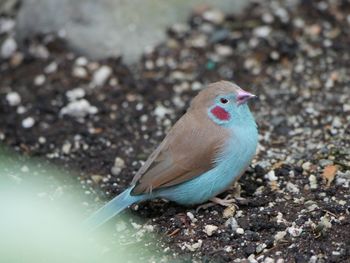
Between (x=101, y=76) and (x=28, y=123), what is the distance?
0.78m

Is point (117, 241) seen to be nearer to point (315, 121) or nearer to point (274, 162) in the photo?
point (274, 162)

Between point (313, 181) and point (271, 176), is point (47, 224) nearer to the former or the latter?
point (271, 176)

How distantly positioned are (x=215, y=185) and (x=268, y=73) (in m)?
2.12

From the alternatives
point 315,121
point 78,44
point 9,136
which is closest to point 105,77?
point 78,44

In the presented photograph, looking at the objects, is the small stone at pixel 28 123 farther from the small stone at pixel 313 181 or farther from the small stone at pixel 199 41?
the small stone at pixel 313 181

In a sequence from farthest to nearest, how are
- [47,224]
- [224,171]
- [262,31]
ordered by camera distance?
1. [262,31]
2. [224,171]
3. [47,224]

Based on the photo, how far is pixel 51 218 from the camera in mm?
4645

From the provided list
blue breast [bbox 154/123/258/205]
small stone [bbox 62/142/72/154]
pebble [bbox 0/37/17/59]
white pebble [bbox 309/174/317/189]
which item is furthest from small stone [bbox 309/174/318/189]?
pebble [bbox 0/37/17/59]

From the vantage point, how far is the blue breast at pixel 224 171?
4.59 metres

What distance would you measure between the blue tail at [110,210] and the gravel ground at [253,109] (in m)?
0.19

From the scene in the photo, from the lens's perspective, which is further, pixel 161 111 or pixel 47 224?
pixel 161 111

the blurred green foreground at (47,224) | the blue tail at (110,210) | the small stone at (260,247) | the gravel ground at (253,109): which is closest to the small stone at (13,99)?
the gravel ground at (253,109)

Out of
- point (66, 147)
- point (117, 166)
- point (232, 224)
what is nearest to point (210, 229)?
point (232, 224)

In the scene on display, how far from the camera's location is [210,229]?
4504 millimetres
